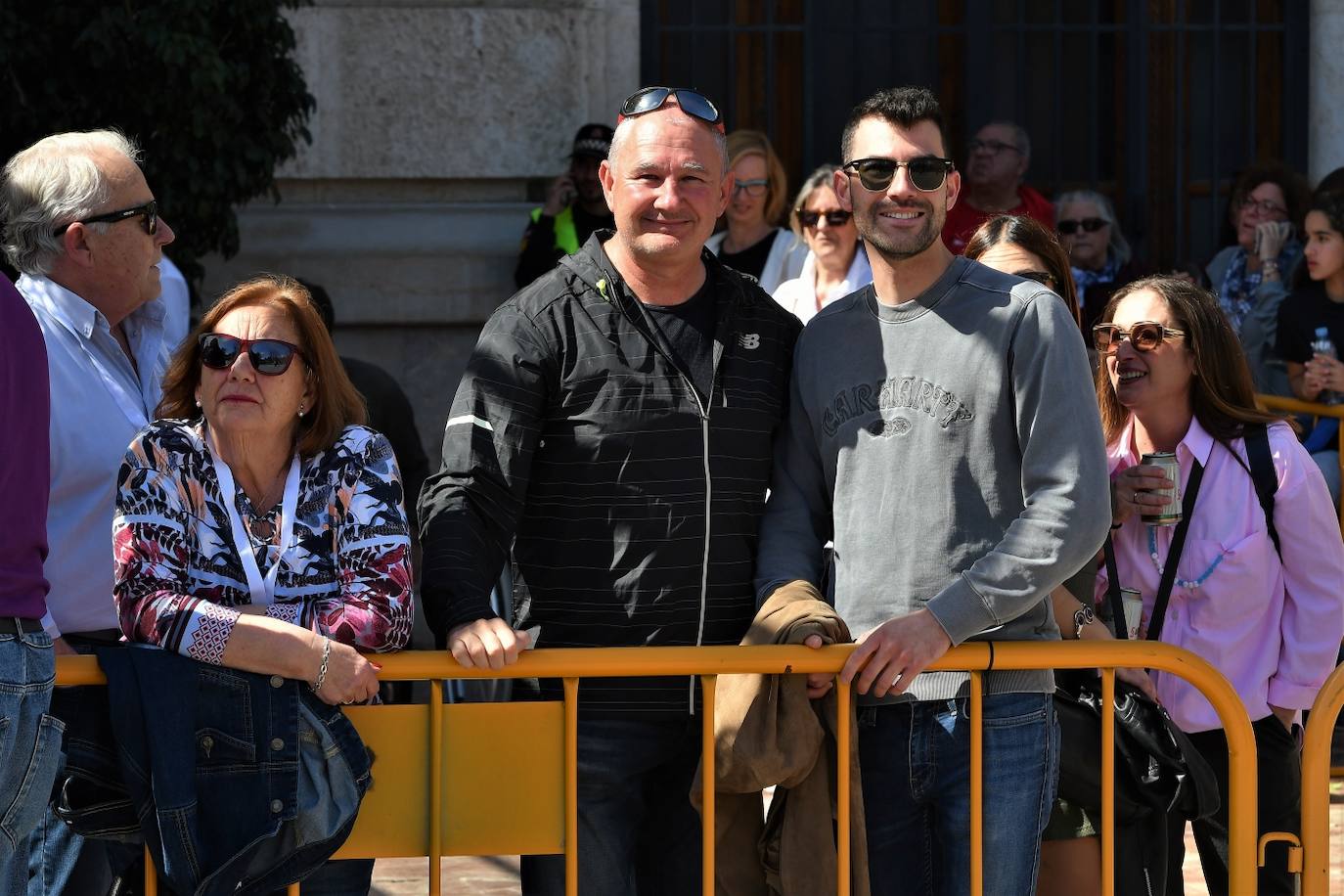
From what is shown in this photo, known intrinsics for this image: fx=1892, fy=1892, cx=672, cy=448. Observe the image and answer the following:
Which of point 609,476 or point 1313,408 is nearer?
point 609,476

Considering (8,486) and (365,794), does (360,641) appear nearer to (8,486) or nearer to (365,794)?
(365,794)

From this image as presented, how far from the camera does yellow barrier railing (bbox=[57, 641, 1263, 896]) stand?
3389mm

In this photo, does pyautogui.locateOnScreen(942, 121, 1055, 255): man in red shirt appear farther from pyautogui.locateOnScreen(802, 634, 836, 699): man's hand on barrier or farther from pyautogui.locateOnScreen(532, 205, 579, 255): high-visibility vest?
pyautogui.locateOnScreen(802, 634, 836, 699): man's hand on barrier

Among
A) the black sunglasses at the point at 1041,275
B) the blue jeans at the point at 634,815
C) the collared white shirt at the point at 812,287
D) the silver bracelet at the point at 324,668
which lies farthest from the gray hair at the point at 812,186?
the silver bracelet at the point at 324,668

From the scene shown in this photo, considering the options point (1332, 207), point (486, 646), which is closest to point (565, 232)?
point (1332, 207)

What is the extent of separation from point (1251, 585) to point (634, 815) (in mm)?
Result: 1462

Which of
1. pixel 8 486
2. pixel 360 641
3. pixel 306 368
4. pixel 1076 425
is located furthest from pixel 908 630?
pixel 8 486

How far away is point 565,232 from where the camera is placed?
25.8 feet

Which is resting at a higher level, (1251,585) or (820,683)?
(1251,585)

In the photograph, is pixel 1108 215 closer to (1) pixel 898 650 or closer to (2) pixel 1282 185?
(2) pixel 1282 185

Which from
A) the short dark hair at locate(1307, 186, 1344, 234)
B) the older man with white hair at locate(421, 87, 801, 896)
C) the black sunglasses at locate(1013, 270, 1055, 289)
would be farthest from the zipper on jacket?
the short dark hair at locate(1307, 186, 1344, 234)

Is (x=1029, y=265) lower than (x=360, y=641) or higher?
higher

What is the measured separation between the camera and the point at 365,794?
11.2ft

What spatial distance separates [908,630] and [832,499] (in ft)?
1.23
